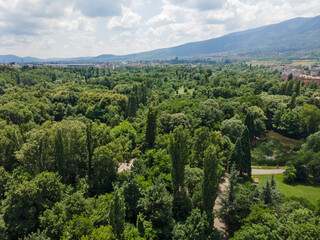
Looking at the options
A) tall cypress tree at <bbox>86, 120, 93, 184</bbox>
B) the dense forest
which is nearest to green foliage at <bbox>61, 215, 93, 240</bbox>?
the dense forest

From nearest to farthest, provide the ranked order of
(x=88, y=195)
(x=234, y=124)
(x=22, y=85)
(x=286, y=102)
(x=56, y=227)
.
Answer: (x=56, y=227)
(x=88, y=195)
(x=234, y=124)
(x=286, y=102)
(x=22, y=85)

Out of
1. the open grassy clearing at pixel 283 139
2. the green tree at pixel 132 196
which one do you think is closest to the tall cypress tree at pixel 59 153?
the green tree at pixel 132 196

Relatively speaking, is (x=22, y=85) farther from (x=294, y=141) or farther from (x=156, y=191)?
(x=294, y=141)

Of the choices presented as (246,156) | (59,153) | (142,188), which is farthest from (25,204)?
(246,156)

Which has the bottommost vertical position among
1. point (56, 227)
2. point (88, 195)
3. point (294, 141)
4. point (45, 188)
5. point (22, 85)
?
point (294, 141)

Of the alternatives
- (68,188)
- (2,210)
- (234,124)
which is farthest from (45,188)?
(234,124)

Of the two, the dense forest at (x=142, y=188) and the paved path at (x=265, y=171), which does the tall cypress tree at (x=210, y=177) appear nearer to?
the dense forest at (x=142, y=188)

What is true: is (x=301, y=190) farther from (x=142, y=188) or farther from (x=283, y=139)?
(x=283, y=139)

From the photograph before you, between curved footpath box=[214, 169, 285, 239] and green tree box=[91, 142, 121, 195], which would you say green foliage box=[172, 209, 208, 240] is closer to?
curved footpath box=[214, 169, 285, 239]
